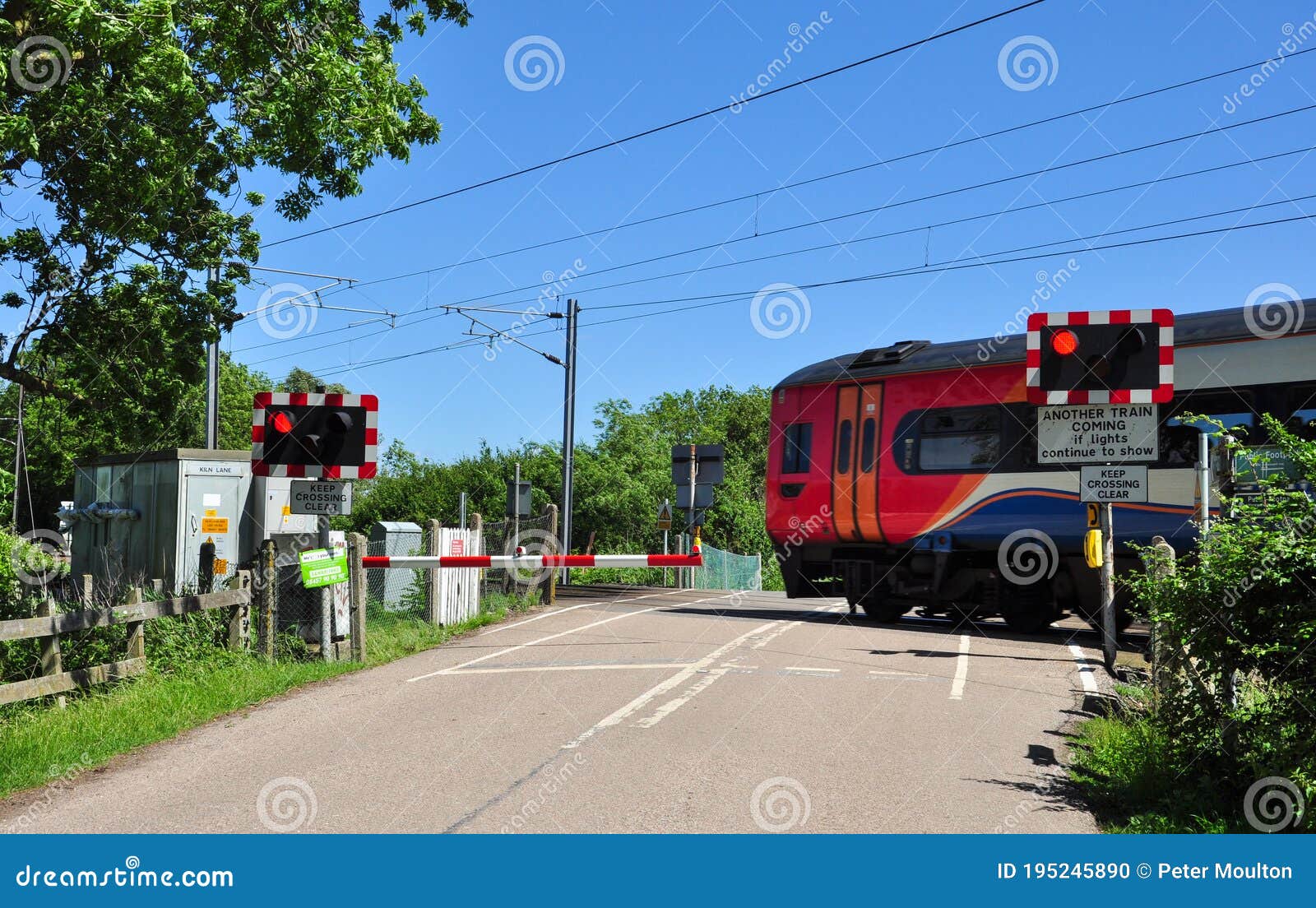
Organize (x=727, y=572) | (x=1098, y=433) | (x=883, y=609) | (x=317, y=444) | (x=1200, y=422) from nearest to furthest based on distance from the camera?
1. (x=1098, y=433)
2. (x=317, y=444)
3. (x=1200, y=422)
4. (x=883, y=609)
5. (x=727, y=572)

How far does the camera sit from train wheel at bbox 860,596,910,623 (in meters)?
18.0

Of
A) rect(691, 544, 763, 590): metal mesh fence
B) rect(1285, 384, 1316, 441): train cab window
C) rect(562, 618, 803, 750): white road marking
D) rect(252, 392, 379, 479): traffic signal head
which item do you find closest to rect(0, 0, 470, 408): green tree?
rect(252, 392, 379, 479): traffic signal head

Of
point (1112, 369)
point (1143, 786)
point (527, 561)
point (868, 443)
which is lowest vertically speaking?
point (1143, 786)

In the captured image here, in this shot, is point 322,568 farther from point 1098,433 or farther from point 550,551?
point 550,551

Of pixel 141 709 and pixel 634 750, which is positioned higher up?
pixel 634 750

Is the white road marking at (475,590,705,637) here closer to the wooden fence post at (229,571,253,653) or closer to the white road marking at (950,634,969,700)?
the wooden fence post at (229,571,253,653)

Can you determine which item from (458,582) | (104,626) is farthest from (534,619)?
(104,626)

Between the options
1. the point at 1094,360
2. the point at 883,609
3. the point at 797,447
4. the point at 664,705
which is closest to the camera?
the point at 1094,360

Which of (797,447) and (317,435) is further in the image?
(797,447)

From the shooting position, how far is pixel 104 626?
38.2 feet

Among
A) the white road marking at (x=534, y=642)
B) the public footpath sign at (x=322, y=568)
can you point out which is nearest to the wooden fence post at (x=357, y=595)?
the public footpath sign at (x=322, y=568)

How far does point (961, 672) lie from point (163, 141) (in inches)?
379

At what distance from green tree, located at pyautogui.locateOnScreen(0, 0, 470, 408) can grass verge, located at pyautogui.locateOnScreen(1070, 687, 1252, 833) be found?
9.18 m
